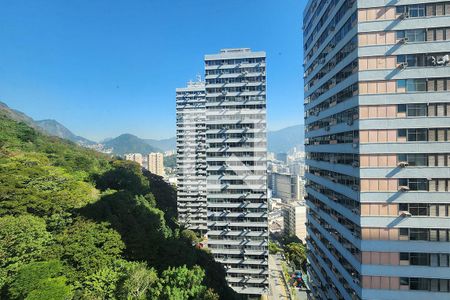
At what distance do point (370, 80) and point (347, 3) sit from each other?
5.15 metres

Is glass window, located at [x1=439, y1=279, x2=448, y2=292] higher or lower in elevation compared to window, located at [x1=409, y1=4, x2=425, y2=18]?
lower

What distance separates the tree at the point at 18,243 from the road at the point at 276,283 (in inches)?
1196

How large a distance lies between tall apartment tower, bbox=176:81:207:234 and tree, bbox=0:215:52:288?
3863 centimetres

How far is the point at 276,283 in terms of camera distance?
41469mm

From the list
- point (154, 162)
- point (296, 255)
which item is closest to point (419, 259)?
point (296, 255)

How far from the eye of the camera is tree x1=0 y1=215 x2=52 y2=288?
1486 cm

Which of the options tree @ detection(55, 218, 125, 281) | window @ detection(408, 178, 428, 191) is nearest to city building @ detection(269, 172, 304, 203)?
tree @ detection(55, 218, 125, 281)

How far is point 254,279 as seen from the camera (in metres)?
31.0

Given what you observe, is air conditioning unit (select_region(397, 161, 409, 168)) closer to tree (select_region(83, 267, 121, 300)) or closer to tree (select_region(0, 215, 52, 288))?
tree (select_region(83, 267, 121, 300))

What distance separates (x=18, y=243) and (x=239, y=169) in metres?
22.1

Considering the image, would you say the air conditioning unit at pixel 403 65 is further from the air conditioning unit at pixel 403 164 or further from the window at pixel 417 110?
the air conditioning unit at pixel 403 164

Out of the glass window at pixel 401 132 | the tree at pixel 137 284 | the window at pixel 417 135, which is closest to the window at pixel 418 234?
the window at pixel 417 135

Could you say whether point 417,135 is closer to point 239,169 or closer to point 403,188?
point 403,188

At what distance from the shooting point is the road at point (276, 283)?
3671 cm
